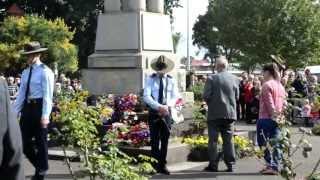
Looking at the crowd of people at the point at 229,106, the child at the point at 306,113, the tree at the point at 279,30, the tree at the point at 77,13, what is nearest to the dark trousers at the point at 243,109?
the child at the point at 306,113

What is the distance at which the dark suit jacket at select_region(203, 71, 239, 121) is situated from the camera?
1008 centimetres

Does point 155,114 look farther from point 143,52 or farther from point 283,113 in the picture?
point 143,52

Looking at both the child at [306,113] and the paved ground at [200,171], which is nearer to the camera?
the paved ground at [200,171]

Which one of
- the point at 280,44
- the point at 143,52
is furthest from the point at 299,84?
the point at 280,44

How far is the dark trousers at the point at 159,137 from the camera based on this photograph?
9820mm

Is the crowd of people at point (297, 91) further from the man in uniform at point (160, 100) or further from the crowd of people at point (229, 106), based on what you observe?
the man in uniform at point (160, 100)

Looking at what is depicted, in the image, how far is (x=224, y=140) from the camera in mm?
10242

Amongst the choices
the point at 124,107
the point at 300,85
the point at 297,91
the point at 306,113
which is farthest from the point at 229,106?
the point at 300,85

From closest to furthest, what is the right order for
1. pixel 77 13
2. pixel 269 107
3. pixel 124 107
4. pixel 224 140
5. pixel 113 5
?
pixel 269 107, pixel 224 140, pixel 124 107, pixel 113 5, pixel 77 13

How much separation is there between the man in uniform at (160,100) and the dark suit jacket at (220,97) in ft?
1.85

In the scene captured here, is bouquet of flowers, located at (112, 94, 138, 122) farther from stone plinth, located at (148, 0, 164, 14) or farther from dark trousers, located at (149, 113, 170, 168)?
stone plinth, located at (148, 0, 164, 14)

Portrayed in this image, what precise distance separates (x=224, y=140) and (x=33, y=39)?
66.9 ft

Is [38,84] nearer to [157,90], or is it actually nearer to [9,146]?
[157,90]

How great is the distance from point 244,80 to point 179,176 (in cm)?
1339
